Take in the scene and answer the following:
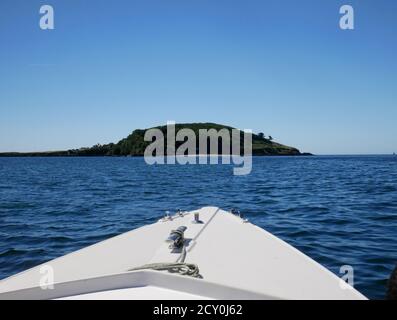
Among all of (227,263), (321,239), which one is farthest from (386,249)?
(227,263)

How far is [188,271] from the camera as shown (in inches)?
167

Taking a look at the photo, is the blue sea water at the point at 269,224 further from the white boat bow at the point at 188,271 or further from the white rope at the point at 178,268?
the white rope at the point at 178,268

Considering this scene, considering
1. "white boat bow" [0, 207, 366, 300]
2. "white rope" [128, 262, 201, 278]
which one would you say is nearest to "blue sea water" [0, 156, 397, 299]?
"white boat bow" [0, 207, 366, 300]

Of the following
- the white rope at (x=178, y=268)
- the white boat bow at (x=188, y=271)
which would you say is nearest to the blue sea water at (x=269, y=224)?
the white boat bow at (x=188, y=271)

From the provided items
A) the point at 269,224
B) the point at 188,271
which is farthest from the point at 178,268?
the point at 269,224

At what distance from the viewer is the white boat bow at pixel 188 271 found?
3957 mm

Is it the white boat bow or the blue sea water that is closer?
the white boat bow

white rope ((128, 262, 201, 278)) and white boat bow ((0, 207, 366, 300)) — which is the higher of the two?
white rope ((128, 262, 201, 278))

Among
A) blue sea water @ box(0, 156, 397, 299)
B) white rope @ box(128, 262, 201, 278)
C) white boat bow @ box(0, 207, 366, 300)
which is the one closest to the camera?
white boat bow @ box(0, 207, 366, 300)

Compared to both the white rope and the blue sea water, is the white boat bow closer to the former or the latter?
the white rope

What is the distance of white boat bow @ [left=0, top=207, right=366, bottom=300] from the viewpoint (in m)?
3.96

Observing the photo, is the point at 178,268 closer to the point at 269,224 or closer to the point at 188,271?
the point at 188,271
